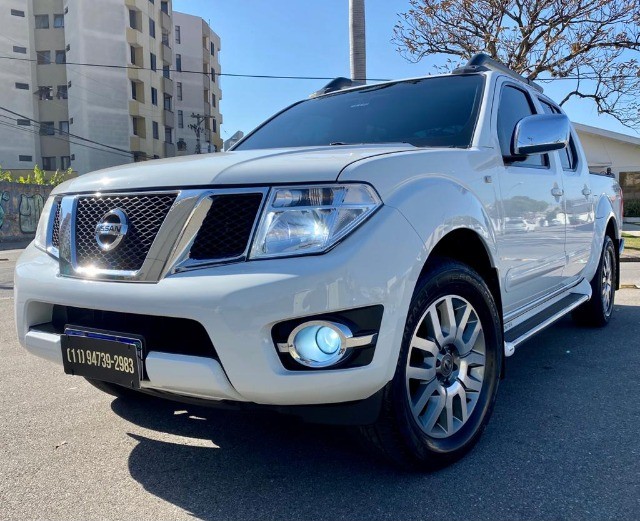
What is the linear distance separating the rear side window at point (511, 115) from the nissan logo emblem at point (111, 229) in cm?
207

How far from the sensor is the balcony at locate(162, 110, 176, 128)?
4659 centimetres

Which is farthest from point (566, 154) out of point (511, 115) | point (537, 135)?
point (537, 135)

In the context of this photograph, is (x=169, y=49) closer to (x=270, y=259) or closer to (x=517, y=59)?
(x=517, y=59)

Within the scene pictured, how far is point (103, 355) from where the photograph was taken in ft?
7.36

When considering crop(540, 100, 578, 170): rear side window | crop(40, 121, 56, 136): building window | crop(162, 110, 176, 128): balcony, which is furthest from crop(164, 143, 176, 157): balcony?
crop(540, 100, 578, 170): rear side window

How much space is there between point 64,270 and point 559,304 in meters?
3.21

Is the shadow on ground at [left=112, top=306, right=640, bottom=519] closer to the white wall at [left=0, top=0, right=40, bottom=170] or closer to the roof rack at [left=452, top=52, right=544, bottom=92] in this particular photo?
the roof rack at [left=452, top=52, right=544, bottom=92]

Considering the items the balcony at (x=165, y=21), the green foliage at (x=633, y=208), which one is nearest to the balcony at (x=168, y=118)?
the balcony at (x=165, y=21)

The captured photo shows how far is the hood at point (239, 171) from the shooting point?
2123mm

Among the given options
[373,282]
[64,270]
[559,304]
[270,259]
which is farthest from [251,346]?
[559,304]

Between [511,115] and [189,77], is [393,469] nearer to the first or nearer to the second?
[511,115]

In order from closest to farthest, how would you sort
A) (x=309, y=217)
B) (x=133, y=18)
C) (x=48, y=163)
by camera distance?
(x=309, y=217) < (x=133, y=18) < (x=48, y=163)

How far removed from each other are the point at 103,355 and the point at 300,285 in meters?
0.89

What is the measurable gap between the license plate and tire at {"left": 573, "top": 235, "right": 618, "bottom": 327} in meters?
4.30
